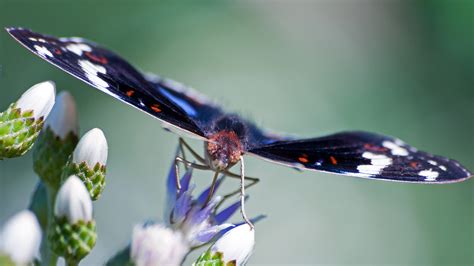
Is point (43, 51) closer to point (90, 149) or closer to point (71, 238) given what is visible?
point (90, 149)

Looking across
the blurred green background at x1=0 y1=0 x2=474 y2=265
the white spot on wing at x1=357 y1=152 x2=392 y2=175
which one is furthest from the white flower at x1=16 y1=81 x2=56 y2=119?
the blurred green background at x1=0 y1=0 x2=474 y2=265

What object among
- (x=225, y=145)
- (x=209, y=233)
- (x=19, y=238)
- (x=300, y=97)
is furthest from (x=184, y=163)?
(x=300, y=97)

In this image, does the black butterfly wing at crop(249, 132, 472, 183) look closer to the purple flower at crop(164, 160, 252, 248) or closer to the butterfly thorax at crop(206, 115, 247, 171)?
the butterfly thorax at crop(206, 115, 247, 171)

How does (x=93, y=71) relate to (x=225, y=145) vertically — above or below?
above

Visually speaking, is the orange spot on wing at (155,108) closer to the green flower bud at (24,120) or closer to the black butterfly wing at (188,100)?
the green flower bud at (24,120)

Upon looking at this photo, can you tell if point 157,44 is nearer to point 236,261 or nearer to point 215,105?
point 215,105
